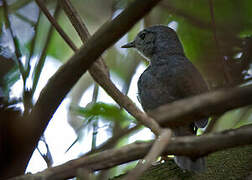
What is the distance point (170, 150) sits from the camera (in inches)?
57.7

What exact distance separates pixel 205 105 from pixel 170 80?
2159 mm

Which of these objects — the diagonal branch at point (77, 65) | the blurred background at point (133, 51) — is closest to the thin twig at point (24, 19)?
the blurred background at point (133, 51)

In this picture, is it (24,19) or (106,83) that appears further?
(24,19)

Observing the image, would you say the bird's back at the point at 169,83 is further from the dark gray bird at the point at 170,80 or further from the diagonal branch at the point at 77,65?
the diagonal branch at the point at 77,65

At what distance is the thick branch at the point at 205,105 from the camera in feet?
3.86

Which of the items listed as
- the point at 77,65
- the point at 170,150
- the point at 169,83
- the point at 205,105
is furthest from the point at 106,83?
the point at 205,105

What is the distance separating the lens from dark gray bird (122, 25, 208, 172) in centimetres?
314

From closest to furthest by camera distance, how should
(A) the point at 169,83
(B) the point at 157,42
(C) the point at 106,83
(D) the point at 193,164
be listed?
1. (D) the point at 193,164
2. (C) the point at 106,83
3. (A) the point at 169,83
4. (B) the point at 157,42

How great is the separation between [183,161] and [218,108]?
154 cm

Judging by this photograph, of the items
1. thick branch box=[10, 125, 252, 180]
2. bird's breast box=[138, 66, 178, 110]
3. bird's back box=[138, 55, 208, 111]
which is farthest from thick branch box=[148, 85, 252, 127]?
bird's breast box=[138, 66, 178, 110]

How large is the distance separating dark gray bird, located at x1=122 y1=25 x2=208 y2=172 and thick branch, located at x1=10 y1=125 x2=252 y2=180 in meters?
1.10

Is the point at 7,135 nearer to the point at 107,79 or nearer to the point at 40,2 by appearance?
the point at 107,79

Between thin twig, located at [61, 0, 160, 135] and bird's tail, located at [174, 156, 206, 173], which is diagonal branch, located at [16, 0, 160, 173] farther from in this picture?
bird's tail, located at [174, 156, 206, 173]

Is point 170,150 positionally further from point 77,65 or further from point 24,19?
point 24,19
